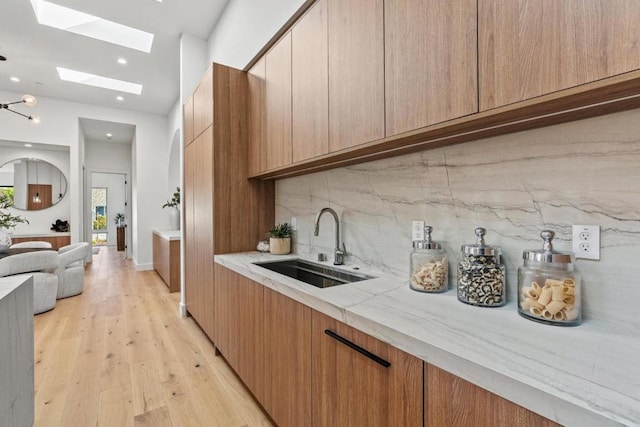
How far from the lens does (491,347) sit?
752 millimetres

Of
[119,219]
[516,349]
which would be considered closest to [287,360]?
[516,349]

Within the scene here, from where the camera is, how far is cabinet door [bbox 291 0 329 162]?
5.40ft

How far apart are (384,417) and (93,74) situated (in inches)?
246

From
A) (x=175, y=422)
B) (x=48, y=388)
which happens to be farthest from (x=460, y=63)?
(x=48, y=388)

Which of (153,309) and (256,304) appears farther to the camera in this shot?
(153,309)

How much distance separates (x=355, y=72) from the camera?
1.43m

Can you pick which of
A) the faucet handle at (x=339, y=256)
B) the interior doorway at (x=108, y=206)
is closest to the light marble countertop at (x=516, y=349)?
the faucet handle at (x=339, y=256)

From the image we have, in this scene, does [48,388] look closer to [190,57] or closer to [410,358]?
[410,358]

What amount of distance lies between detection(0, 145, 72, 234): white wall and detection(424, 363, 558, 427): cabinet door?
24.2ft

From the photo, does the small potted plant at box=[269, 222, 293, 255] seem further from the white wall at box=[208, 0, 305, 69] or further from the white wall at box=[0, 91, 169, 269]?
the white wall at box=[0, 91, 169, 269]

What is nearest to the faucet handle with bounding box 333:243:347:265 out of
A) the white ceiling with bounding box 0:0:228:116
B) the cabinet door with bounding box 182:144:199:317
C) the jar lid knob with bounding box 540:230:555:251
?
the jar lid knob with bounding box 540:230:555:251

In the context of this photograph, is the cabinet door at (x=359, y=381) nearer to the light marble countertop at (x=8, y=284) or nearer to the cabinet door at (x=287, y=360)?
the cabinet door at (x=287, y=360)

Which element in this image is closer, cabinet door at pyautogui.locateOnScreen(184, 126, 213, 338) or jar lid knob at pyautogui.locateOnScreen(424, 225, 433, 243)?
jar lid knob at pyautogui.locateOnScreen(424, 225, 433, 243)

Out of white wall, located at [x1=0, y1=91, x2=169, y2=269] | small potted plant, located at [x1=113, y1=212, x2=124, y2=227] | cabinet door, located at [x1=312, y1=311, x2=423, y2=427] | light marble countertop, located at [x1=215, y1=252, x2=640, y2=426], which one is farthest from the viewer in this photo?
small potted plant, located at [x1=113, y1=212, x2=124, y2=227]
